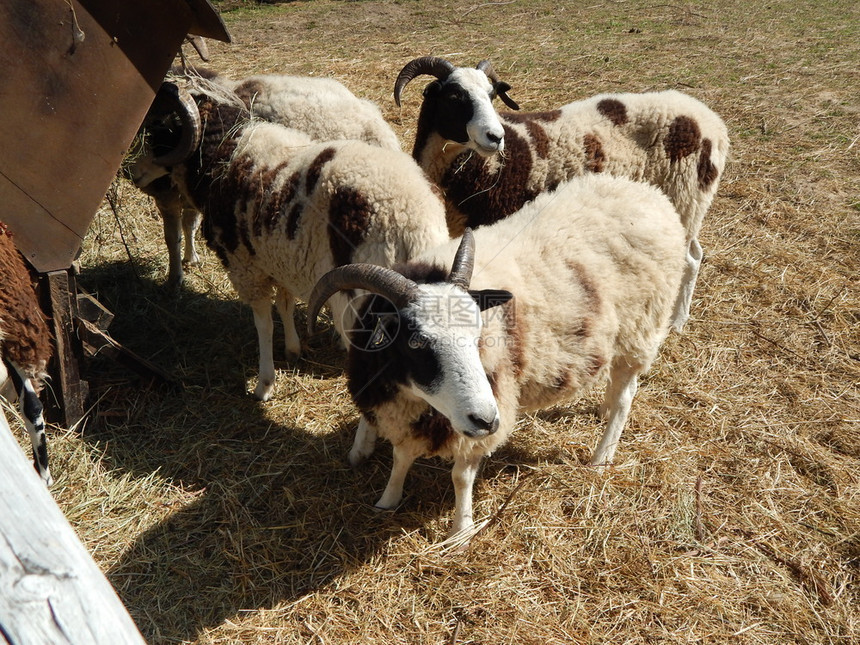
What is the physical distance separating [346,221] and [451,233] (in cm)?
189

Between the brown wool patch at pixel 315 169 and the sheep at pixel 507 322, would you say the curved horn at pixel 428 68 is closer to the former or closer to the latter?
the brown wool patch at pixel 315 169

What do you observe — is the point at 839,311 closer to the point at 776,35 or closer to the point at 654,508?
the point at 654,508

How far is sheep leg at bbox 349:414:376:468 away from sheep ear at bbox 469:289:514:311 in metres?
1.33

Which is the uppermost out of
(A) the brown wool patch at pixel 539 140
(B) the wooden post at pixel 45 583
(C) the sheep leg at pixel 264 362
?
(B) the wooden post at pixel 45 583

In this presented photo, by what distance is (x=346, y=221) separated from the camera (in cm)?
377

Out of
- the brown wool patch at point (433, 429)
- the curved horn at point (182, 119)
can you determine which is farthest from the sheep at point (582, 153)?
the brown wool patch at point (433, 429)

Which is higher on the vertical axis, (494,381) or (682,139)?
(682,139)

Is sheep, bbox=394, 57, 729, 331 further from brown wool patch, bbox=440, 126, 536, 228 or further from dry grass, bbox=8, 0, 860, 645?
dry grass, bbox=8, 0, 860, 645

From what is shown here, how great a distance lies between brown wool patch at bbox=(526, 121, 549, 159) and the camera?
5379mm

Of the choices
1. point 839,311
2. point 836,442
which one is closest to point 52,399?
point 836,442

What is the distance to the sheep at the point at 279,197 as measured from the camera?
3.73 metres

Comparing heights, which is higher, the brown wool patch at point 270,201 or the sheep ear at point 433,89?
the sheep ear at point 433,89

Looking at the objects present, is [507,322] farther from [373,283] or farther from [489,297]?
[373,283]

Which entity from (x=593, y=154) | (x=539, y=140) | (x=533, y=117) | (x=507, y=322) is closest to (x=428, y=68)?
(x=533, y=117)
